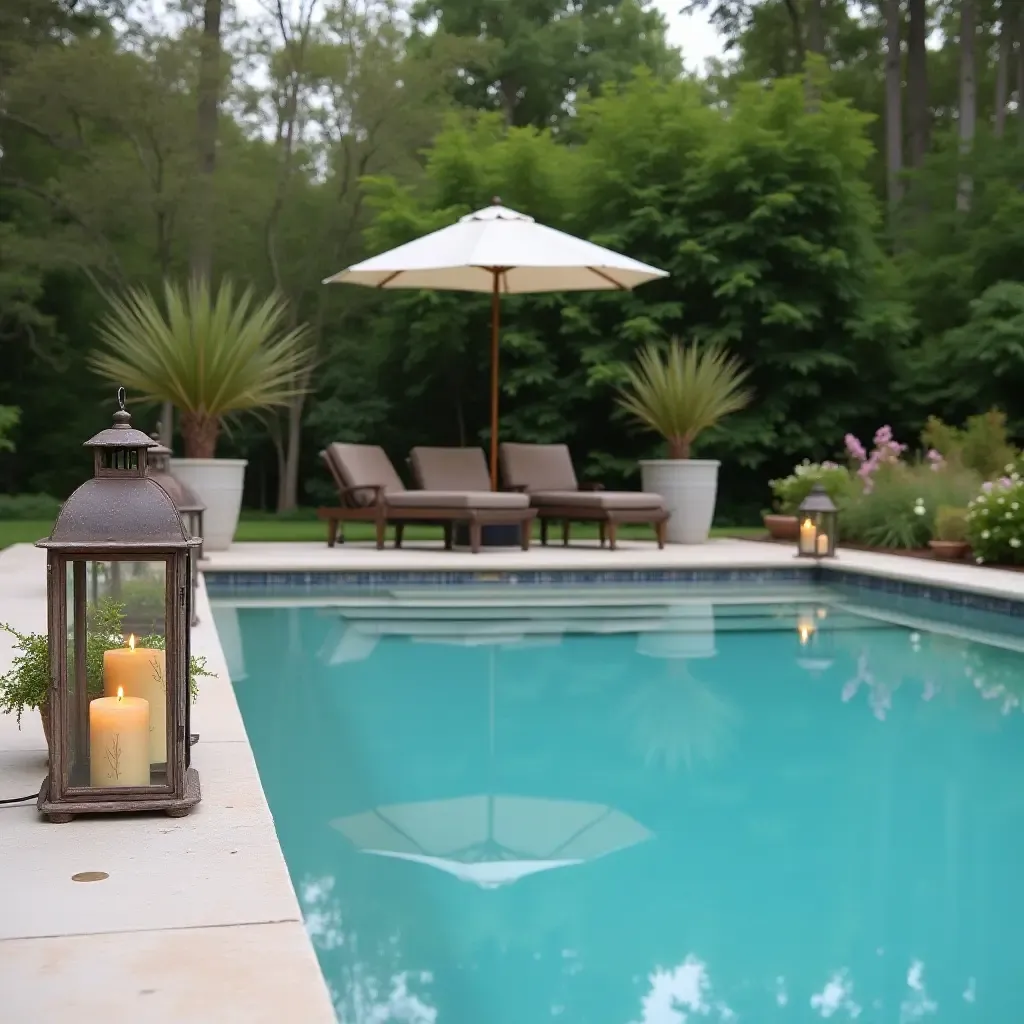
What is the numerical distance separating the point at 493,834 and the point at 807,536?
19.6 ft

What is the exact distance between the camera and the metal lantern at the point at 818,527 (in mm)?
8414

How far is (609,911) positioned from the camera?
2.35 m

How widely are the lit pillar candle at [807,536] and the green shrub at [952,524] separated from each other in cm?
97

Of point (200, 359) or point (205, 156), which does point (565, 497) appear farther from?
point (205, 156)

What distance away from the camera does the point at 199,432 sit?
8.56 m

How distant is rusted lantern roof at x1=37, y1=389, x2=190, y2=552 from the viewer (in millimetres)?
2232

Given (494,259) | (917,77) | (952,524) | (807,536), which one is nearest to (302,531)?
(494,259)

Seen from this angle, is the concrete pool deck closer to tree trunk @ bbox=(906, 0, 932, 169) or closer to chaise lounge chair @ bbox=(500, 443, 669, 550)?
chaise lounge chair @ bbox=(500, 443, 669, 550)

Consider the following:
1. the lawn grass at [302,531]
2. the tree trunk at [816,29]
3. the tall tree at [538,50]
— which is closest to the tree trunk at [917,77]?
Result: the tree trunk at [816,29]

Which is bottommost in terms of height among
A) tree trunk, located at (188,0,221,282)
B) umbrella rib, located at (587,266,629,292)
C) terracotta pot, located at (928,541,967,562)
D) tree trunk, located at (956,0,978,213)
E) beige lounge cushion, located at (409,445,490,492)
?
terracotta pot, located at (928,541,967,562)

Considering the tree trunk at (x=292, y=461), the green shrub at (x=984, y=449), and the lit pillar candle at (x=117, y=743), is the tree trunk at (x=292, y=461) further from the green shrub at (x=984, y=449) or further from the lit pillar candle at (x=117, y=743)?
the lit pillar candle at (x=117, y=743)

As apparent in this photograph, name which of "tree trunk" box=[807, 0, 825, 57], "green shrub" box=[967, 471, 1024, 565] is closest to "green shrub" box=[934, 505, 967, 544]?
"green shrub" box=[967, 471, 1024, 565]

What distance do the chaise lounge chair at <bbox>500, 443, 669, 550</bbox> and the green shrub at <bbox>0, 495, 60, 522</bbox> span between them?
18.9ft

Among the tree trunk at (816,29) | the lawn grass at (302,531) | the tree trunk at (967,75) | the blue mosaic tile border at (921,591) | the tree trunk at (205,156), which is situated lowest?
the lawn grass at (302,531)
